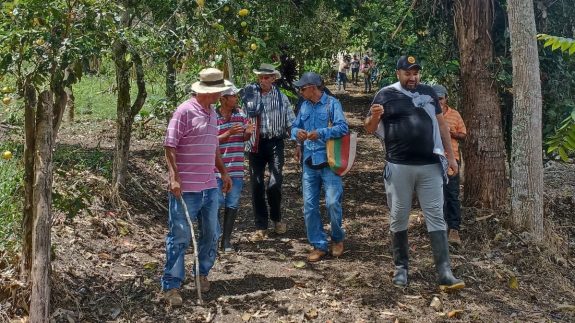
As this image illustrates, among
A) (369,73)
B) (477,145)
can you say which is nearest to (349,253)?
(477,145)

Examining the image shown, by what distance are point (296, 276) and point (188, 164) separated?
1.55 meters

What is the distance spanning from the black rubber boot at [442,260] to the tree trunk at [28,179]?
10.3 feet

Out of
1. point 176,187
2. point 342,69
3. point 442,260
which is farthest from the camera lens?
point 342,69

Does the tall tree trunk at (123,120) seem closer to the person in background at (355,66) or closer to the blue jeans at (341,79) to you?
the blue jeans at (341,79)

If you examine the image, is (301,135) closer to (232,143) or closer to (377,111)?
(232,143)

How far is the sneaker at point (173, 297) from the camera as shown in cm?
495

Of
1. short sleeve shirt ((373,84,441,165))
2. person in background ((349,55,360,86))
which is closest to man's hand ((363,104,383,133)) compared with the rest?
short sleeve shirt ((373,84,441,165))

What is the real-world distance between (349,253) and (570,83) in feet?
12.8

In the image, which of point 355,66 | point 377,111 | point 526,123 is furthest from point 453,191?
point 355,66

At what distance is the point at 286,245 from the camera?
686 centimetres

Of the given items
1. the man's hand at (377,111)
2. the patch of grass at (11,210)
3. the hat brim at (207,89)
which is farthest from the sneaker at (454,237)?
the patch of grass at (11,210)

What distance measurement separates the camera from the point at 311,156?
606cm

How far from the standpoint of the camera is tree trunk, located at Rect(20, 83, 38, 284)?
4492 millimetres

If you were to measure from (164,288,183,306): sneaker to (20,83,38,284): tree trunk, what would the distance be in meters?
1.02
